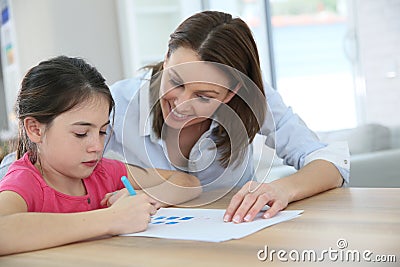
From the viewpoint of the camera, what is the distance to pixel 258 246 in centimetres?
81

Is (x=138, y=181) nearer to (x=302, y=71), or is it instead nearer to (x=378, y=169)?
(x=378, y=169)

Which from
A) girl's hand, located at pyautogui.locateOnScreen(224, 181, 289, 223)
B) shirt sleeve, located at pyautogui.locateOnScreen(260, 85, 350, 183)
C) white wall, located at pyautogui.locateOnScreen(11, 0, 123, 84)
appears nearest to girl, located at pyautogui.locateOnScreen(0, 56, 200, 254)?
girl's hand, located at pyautogui.locateOnScreen(224, 181, 289, 223)

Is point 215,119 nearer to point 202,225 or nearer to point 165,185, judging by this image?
point 165,185

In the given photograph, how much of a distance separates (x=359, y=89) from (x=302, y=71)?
1.46 feet

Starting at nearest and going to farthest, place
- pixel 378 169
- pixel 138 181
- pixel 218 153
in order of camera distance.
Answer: pixel 138 181 < pixel 218 153 < pixel 378 169

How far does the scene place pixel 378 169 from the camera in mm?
2348

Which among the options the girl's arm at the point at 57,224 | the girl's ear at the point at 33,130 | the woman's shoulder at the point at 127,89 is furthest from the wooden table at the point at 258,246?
the woman's shoulder at the point at 127,89

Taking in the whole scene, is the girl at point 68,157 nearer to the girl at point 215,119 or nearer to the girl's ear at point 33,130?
the girl's ear at point 33,130

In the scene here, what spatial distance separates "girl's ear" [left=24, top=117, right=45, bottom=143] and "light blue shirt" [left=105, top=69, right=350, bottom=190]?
38 centimetres

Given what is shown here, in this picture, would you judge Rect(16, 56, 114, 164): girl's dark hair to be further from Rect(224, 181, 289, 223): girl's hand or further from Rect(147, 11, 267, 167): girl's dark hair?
Rect(224, 181, 289, 223): girl's hand

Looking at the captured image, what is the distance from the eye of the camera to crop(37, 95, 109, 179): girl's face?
111 centimetres

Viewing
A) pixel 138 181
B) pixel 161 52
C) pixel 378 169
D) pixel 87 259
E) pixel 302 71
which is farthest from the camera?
pixel 161 52

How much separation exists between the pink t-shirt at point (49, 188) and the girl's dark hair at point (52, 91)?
78 mm

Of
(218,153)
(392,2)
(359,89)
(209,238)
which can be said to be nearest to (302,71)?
(359,89)
